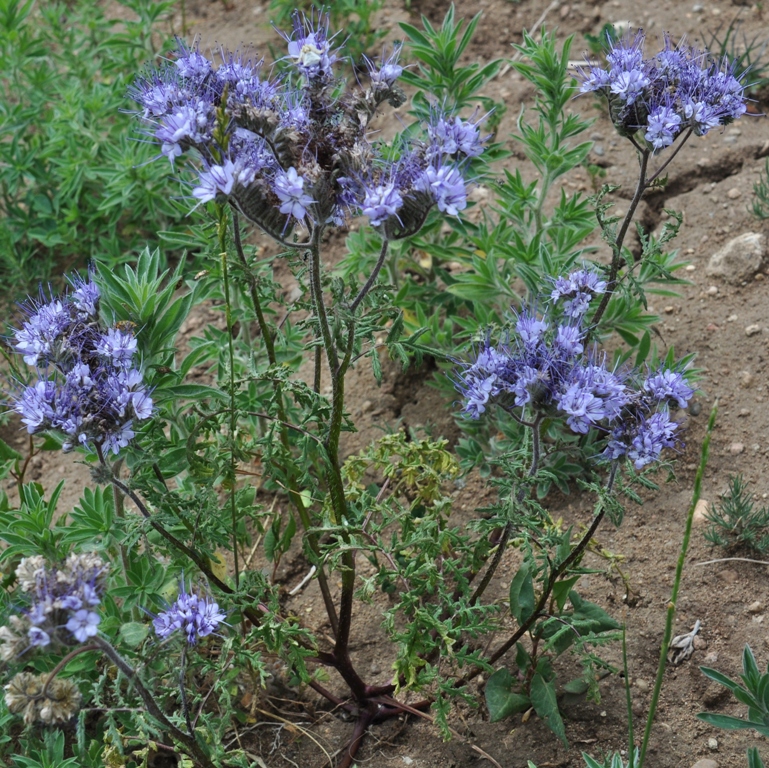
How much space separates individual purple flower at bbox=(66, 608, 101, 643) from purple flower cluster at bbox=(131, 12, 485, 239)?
2.90 feet

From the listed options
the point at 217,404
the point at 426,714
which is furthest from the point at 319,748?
the point at 217,404

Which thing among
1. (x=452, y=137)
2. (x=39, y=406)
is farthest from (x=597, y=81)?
(x=39, y=406)

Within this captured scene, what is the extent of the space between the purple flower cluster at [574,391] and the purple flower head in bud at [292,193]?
1.94ft

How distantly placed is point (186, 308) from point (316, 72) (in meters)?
0.74

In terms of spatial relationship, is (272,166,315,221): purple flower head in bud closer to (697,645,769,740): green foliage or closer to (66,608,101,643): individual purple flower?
(66,608,101,643): individual purple flower

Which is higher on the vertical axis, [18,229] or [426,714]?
[18,229]

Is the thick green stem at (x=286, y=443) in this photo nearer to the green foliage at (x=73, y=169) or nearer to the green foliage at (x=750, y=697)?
the green foliage at (x=750, y=697)

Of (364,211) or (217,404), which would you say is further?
(217,404)

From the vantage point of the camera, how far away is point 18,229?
4375 millimetres

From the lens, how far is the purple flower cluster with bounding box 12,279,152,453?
2.23m

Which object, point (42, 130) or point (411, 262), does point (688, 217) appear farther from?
point (42, 130)

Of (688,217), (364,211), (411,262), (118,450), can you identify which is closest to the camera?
(364,211)

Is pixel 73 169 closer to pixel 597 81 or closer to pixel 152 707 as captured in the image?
pixel 597 81

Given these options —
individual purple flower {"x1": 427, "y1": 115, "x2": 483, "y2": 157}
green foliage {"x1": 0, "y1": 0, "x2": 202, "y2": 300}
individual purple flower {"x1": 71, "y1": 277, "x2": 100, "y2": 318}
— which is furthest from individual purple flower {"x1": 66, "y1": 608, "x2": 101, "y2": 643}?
green foliage {"x1": 0, "y1": 0, "x2": 202, "y2": 300}
